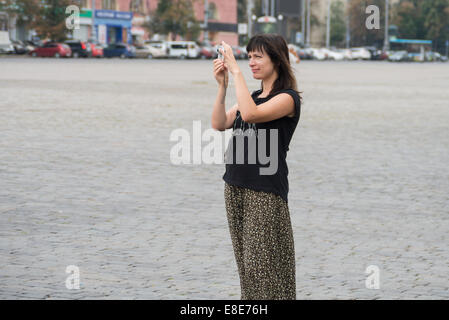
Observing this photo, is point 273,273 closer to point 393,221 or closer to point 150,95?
point 393,221

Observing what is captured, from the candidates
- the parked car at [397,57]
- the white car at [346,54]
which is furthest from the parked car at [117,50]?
the parked car at [397,57]

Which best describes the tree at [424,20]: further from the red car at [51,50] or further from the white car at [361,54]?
the red car at [51,50]

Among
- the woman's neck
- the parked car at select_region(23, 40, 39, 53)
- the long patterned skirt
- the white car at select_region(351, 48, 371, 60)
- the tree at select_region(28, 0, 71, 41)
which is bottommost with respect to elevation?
the long patterned skirt

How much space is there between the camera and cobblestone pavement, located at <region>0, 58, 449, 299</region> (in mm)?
5855

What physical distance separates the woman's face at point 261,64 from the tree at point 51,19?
229 feet

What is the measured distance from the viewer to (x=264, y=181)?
4.08 metres

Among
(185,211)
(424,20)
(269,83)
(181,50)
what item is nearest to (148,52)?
(181,50)

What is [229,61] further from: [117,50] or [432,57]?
[432,57]

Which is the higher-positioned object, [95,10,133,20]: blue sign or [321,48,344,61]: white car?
[95,10,133,20]: blue sign

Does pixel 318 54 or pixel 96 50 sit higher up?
pixel 96 50

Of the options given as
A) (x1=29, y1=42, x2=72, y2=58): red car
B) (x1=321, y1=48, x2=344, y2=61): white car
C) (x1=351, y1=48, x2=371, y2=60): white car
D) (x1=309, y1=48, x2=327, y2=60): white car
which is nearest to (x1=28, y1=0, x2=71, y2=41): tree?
(x1=29, y1=42, x2=72, y2=58): red car

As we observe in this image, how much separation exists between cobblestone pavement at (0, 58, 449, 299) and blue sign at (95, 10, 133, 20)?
74.4 m

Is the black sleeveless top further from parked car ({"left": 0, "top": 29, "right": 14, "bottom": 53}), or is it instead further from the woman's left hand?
parked car ({"left": 0, "top": 29, "right": 14, "bottom": 53})

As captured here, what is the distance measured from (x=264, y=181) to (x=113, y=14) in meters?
90.3
